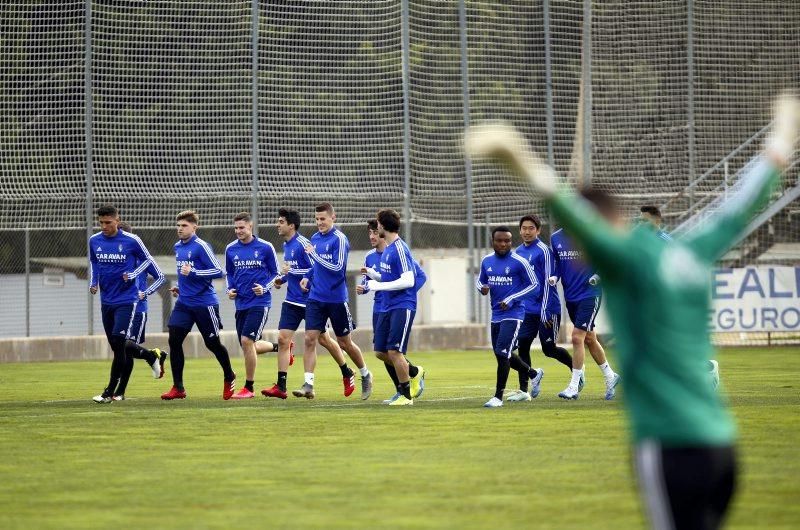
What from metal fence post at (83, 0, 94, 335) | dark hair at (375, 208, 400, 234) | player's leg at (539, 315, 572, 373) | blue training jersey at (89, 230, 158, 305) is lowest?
player's leg at (539, 315, 572, 373)

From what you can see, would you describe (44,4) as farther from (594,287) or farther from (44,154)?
(594,287)

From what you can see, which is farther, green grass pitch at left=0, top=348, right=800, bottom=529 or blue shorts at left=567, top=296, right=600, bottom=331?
blue shorts at left=567, top=296, right=600, bottom=331

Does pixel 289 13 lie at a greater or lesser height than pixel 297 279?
greater

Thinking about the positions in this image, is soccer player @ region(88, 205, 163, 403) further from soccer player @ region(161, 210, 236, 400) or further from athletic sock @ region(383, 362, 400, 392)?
athletic sock @ region(383, 362, 400, 392)

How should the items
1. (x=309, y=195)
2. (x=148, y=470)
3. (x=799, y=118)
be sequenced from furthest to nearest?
(x=309, y=195) < (x=148, y=470) < (x=799, y=118)

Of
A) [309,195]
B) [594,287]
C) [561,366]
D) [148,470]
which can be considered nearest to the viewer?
[148,470]

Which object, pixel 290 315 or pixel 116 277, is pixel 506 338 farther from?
pixel 116 277

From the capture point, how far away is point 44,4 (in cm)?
3203

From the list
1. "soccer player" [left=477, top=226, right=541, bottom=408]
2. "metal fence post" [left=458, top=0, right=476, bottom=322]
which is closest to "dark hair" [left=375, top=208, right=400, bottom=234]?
"soccer player" [left=477, top=226, right=541, bottom=408]

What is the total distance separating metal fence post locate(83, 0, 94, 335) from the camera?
102 feet

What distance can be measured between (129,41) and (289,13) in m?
3.57

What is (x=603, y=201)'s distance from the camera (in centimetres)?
571

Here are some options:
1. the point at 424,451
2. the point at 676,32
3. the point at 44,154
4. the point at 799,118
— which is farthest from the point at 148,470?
the point at 676,32

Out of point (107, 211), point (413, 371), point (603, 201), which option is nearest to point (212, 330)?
point (107, 211)
